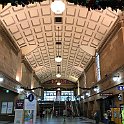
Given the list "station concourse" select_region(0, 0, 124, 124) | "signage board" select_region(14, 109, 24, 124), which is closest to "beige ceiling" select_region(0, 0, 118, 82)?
"station concourse" select_region(0, 0, 124, 124)

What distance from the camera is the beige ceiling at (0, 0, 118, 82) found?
38.1 ft

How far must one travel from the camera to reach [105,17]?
11664 mm

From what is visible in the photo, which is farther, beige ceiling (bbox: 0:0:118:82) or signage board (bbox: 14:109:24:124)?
beige ceiling (bbox: 0:0:118:82)

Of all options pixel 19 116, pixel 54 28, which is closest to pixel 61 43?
pixel 54 28

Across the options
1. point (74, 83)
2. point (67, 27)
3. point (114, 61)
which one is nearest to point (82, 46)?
point (67, 27)

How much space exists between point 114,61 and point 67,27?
4.62 metres

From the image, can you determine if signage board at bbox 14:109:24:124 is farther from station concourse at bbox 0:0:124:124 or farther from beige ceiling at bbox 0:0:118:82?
beige ceiling at bbox 0:0:118:82

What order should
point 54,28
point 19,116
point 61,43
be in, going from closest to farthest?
point 19,116
point 54,28
point 61,43

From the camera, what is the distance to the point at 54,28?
14664 millimetres

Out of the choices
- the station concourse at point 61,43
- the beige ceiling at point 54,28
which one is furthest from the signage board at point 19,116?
the beige ceiling at point 54,28

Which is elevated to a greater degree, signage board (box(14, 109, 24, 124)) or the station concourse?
the station concourse

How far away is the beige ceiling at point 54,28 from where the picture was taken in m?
11.6

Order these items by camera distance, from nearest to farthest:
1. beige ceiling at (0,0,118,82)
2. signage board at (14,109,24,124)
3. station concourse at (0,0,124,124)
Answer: signage board at (14,109,24,124) → station concourse at (0,0,124,124) → beige ceiling at (0,0,118,82)

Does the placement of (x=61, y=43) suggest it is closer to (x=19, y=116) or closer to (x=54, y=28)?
(x=54, y=28)
